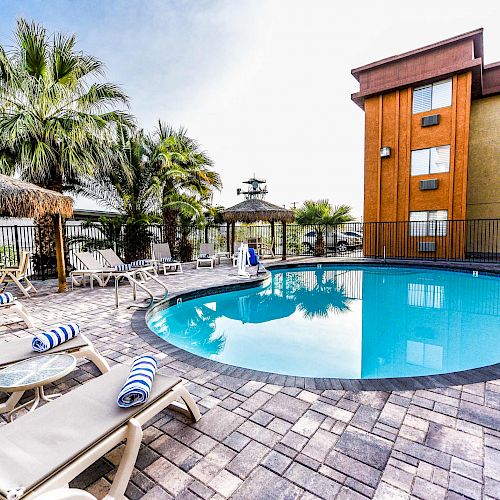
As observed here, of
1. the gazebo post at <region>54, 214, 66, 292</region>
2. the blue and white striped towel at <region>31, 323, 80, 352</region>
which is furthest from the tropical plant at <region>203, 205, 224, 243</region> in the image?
the blue and white striped towel at <region>31, 323, 80, 352</region>

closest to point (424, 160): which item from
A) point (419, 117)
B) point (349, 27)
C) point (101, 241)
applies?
point (419, 117)

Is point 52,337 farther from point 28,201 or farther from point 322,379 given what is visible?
point 28,201

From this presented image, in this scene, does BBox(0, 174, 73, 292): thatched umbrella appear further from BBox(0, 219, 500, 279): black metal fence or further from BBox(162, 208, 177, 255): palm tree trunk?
BBox(162, 208, 177, 255): palm tree trunk

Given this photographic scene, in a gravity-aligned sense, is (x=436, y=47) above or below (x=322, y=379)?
above

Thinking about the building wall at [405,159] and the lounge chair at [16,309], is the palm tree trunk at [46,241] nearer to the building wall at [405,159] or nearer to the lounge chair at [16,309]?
the lounge chair at [16,309]

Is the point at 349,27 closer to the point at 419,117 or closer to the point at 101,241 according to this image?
the point at 419,117

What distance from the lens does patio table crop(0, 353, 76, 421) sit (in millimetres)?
2216

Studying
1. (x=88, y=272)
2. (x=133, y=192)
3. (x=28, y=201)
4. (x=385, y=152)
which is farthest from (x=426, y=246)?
(x=28, y=201)

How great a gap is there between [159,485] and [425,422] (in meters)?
1.88

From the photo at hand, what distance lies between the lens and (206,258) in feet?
38.5

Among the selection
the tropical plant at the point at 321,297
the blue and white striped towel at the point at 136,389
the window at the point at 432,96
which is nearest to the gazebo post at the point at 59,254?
the tropical plant at the point at 321,297

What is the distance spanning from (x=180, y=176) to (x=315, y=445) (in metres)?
10.7

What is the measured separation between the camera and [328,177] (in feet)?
88.6

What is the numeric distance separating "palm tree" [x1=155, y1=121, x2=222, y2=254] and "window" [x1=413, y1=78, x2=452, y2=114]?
9.24 metres
